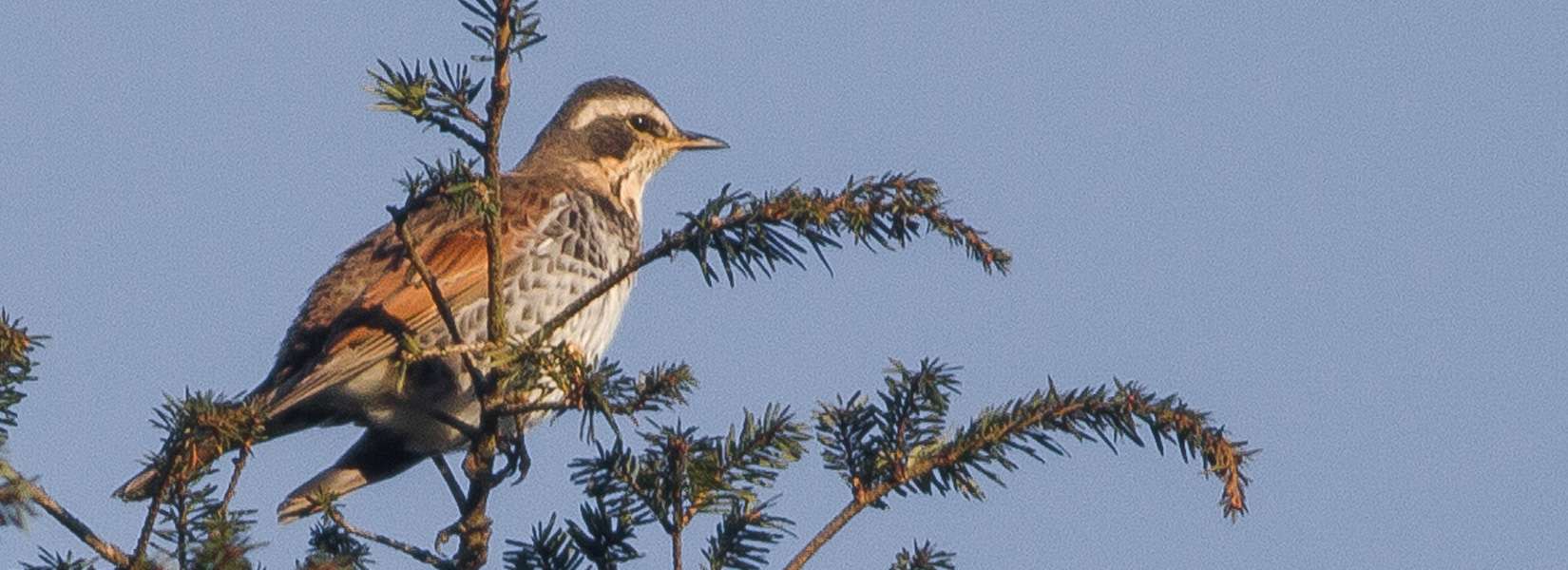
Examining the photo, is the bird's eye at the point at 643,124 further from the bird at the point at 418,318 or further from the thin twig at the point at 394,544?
the thin twig at the point at 394,544

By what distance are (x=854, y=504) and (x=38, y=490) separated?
1.79 metres

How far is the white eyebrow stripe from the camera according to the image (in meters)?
9.13

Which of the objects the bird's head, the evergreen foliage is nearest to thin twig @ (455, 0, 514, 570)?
the evergreen foliage

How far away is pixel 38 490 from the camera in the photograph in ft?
14.4

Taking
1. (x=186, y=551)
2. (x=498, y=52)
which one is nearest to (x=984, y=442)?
(x=498, y=52)

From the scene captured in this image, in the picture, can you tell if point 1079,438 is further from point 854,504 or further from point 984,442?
point 854,504

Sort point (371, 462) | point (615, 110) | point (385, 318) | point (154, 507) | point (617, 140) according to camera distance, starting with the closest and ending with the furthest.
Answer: point (154, 507) < point (385, 318) < point (371, 462) < point (617, 140) < point (615, 110)

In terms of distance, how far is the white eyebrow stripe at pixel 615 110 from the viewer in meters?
9.13

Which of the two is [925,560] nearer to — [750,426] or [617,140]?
[750,426]

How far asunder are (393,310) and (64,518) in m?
2.72

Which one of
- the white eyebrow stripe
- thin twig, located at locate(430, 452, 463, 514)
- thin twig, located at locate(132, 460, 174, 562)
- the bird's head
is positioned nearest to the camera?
thin twig, located at locate(132, 460, 174, 562)

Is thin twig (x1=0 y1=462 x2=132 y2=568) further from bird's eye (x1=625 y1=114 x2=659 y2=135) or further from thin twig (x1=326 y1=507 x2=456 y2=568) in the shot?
bird's eye (x1=625 y1=114 x2=659 y2=135)

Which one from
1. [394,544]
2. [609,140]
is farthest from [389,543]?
[609,140]

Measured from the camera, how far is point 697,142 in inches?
361
